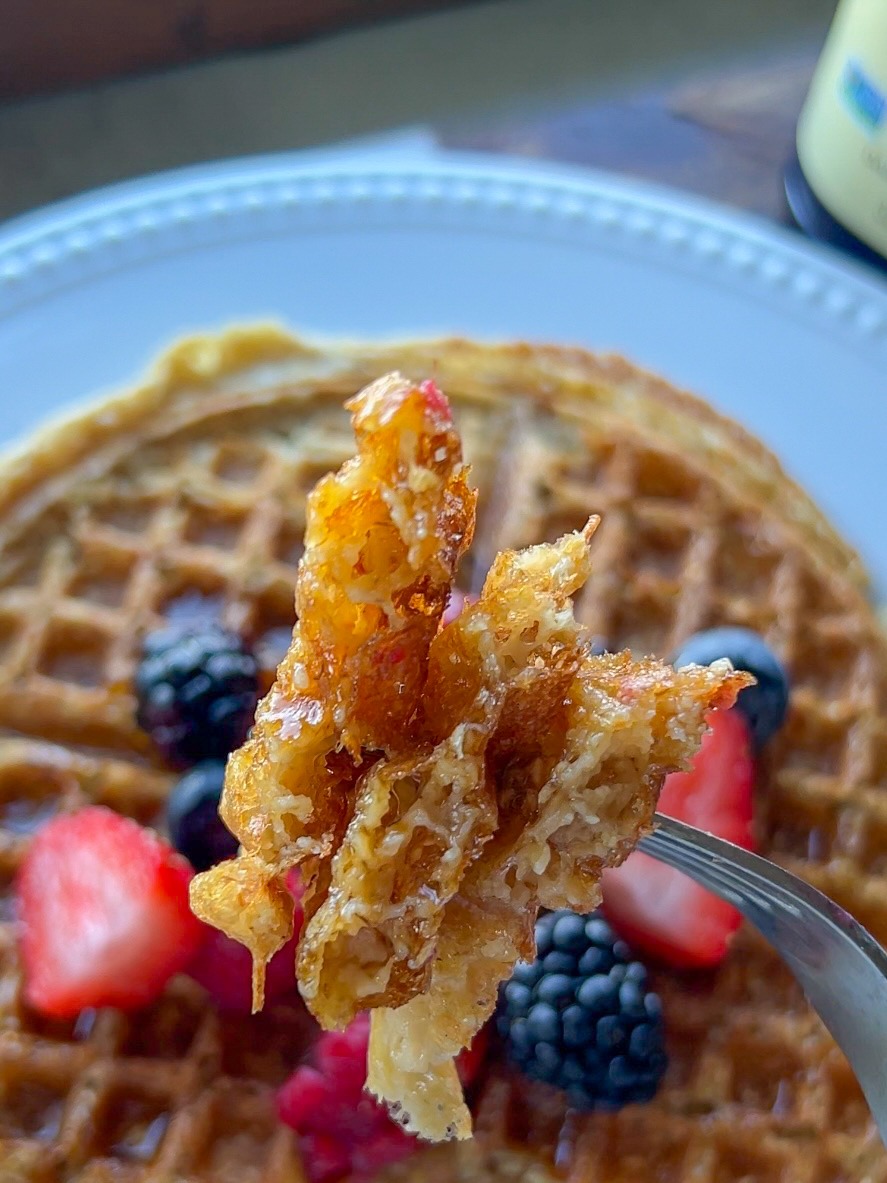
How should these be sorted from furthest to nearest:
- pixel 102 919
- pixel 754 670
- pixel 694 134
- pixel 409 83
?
pixel 409 83, pixel 694 134, pixel 754 670, pixel 102 919

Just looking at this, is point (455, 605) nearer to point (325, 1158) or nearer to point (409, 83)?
point (325, 1158)

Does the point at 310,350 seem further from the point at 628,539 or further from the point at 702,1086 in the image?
the point at 702,1086

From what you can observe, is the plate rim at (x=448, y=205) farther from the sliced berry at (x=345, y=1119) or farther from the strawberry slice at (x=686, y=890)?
the sliced berry at (x=345, y=1119)

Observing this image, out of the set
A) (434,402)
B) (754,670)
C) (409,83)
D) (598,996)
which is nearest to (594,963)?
(598,996)

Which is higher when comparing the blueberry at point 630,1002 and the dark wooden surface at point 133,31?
the dark wooden surface at point 133,31

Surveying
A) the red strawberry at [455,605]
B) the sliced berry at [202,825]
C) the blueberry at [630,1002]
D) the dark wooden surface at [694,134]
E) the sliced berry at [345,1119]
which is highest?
the dark wooden surface at [694,134]

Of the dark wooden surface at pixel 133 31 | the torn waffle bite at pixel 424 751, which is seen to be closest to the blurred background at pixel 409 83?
the dark wooden surface at pixel 133 31

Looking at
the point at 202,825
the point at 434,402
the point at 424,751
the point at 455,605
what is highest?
the point at 434,402
